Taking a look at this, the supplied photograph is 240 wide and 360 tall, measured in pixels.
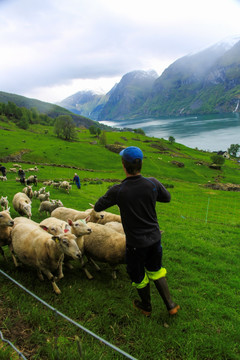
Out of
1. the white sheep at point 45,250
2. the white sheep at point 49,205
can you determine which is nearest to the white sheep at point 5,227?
the white sheep at point 45,250

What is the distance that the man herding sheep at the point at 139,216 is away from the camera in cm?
402

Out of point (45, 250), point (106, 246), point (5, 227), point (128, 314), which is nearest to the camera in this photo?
point (128, 314)

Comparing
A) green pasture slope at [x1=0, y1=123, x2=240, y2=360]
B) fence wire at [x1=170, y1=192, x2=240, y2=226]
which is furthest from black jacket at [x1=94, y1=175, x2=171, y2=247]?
fence wire at [x1=170, y1=192, x2=240, y2=226]

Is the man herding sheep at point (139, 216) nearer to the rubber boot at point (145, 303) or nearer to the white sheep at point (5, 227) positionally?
the rubber boot at point (145, 303)

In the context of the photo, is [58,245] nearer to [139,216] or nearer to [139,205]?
[139,216]

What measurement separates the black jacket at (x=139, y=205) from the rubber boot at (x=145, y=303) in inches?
43.9

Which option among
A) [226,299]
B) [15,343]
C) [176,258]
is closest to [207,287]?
[226,299]

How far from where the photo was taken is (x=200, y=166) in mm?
64938

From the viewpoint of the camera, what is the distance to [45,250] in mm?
5785

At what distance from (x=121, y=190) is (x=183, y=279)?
3755 millimetres

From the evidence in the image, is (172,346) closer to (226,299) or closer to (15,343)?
(226,299)

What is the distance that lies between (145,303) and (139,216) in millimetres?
2035

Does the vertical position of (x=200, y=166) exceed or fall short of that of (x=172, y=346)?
it falls short

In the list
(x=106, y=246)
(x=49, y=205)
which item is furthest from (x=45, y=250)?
(x=49, y=205)
